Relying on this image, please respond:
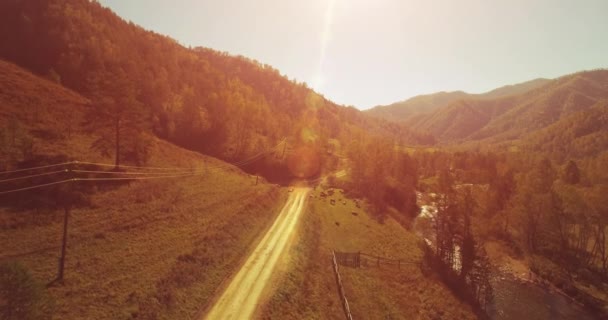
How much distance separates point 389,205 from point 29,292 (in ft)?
264

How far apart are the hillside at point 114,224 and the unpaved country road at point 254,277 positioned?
160cm

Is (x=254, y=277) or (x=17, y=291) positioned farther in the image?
(x=254, y=277)

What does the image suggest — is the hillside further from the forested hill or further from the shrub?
the forested hill

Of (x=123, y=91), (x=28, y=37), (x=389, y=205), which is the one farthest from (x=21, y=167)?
(x=28, y=37)

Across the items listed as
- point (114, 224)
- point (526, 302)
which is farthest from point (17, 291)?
point (526, 302)

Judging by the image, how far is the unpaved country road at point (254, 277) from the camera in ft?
86.3

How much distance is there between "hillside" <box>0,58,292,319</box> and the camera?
81.1ft

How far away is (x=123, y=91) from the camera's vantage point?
49125mm

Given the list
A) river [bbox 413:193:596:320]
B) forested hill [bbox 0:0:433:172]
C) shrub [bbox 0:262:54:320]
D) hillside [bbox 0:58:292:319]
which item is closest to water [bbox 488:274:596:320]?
river [bbox 413:193:596:320]

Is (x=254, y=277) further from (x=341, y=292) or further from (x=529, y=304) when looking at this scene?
(x=529, y=304)

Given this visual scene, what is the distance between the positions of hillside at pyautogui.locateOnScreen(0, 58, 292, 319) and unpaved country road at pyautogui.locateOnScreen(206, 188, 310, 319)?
1.60 m

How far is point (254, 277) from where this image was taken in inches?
1281

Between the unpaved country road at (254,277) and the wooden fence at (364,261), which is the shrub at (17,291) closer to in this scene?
the unpaved country road at (254,277)

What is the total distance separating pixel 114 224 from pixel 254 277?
1813 cm
